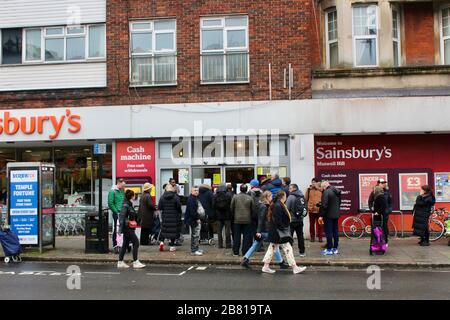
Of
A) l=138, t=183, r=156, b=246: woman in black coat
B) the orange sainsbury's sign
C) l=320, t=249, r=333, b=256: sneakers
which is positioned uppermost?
the orange sainsbury's sign

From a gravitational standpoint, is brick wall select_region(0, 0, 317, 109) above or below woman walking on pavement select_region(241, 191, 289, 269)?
above

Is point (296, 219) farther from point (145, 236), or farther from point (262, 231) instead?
→ point (145, 236)

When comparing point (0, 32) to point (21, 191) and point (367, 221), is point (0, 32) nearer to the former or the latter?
point (21, 191)

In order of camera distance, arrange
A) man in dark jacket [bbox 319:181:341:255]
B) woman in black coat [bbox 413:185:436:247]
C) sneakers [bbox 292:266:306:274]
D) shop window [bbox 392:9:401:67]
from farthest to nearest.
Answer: shop window [bbox 392:9:401:67], woman in black coat [bbox 413:185:436:247], man in dark jacket [bbox 319:181:341:255], sneakers [bbox 292:266:306:274]

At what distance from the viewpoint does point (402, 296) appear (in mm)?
8305

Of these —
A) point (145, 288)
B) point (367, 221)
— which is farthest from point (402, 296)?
point (367, 221)

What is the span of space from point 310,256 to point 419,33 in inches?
343

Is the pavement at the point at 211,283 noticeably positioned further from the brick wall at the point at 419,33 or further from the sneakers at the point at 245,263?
the brick wall at the point at 419,33

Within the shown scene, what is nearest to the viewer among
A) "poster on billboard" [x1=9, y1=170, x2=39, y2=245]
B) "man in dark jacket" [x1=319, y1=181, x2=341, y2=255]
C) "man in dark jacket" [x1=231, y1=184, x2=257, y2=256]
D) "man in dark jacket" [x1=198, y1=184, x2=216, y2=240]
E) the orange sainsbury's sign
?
"man in dark jacket" [x1=231, y1=184, x2=257, y2=256]

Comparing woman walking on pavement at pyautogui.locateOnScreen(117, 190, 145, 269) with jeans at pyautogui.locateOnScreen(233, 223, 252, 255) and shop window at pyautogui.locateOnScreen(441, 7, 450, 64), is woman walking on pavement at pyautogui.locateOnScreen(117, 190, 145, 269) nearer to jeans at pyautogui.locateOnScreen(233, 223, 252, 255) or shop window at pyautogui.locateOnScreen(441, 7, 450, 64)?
jeans at pyautogui.locateOnScreen(233, 223, 252, 255)

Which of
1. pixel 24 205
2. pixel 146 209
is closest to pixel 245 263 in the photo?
pixel 146 209

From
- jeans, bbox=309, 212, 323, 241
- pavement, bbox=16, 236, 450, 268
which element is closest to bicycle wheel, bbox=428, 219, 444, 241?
pavement, bbox=16, 236, 450, 268

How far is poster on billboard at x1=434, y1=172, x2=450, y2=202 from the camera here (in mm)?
16266

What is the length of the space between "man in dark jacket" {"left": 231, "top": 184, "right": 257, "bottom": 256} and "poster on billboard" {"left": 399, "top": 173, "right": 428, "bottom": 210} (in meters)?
6.38
